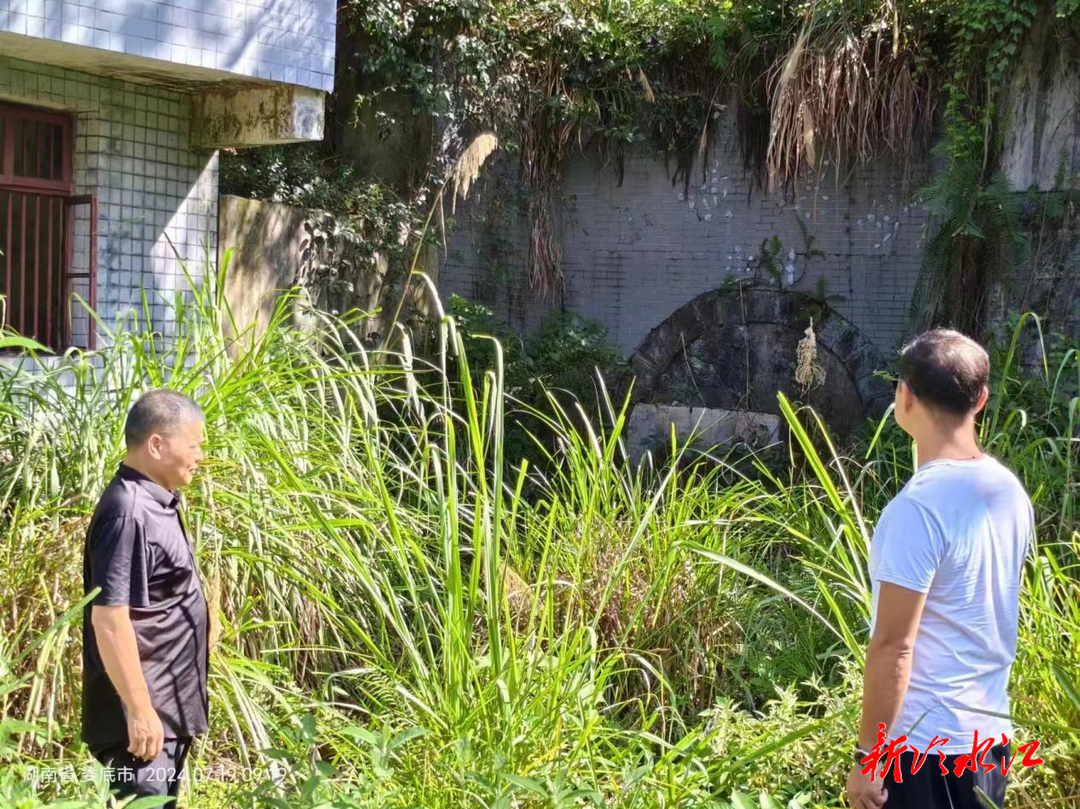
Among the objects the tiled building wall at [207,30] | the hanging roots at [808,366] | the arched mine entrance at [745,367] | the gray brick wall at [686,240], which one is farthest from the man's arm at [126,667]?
the gray brick wall at [686,240]

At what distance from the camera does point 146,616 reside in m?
2.74

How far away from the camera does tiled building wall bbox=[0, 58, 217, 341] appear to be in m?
6.59

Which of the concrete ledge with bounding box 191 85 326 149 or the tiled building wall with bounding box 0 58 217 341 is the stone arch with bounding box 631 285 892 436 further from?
the tiled building wall with bounding box 0 58 217 341

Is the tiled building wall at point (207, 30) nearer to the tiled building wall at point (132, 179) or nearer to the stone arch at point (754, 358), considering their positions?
the tiled building wall at point (132, 179)

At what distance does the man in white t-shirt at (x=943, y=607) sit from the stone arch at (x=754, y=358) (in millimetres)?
6255

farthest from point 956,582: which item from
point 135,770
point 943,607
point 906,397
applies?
point 135,770

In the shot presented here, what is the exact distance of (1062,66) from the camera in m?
7.39

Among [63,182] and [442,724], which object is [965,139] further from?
[442,724]

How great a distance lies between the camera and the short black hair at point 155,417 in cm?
281

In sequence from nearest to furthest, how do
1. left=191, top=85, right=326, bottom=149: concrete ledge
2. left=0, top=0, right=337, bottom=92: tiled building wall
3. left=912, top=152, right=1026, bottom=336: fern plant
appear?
1. left=0, top=0, right=337, bottom=92: tiled building wall
2. left=191, top=85, right=326, bottom=149: concrete ledge
3. left=912, top=152, right=1026, bottom=336: fern plant

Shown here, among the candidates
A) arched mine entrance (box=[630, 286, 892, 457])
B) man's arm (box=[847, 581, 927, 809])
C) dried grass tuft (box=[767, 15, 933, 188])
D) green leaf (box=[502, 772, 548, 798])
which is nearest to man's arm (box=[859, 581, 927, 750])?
man's arm (box=[847, 581, 927, 809])

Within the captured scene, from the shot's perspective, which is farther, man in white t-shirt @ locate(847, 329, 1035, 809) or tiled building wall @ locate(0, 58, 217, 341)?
tiled building wall @ locate(0, 58, 217, 341)

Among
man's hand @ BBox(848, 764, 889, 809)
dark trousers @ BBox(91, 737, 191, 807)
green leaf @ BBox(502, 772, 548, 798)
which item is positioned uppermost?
man's hand @ BBox(848, 764, 889, 809)

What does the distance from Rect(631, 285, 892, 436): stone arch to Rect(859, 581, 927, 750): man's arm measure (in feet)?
21.1
